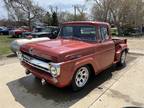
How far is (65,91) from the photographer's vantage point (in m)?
4.78

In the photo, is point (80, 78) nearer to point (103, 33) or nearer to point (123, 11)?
point (103, 33)

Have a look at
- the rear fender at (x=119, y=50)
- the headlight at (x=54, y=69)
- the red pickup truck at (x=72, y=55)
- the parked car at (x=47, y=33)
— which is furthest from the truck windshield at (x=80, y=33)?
the parked car at (x=47, y=33)

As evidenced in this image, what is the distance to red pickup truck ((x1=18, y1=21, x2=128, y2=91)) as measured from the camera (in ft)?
13.2

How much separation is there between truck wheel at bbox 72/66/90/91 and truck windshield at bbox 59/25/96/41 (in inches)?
36.4

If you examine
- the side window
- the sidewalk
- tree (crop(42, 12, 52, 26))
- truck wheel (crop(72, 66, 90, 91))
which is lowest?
the sidewalk

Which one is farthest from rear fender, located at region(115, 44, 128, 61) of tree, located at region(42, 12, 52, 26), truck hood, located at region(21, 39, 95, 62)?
tree, located at region(42, 12, 52, 26)

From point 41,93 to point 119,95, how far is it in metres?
1.99

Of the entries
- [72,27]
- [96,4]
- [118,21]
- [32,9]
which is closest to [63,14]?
[96,4]

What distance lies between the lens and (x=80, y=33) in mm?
5383

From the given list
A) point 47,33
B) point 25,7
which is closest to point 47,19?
point 25,7

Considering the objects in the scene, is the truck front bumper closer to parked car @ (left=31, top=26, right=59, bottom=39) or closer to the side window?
the side window

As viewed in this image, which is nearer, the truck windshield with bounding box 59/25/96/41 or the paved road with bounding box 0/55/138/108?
the paved road with bounding box 0/55/138/108

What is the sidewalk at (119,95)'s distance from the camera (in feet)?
13.6

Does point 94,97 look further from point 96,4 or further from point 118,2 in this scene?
point 96,4
